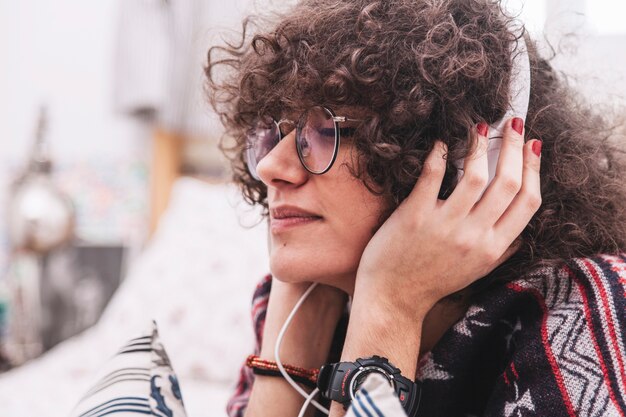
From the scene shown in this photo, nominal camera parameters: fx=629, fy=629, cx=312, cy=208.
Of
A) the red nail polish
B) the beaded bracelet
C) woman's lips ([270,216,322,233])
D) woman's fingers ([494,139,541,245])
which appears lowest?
the beaded bracelet

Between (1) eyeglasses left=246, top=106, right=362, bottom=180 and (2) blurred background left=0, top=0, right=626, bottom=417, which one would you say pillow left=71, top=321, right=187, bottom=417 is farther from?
(2) blurred background left=0, top=0, right=626, bottom=417

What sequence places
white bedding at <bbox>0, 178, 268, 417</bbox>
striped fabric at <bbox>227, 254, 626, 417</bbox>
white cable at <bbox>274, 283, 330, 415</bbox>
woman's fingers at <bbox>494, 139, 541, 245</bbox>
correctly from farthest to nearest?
white bedding at <bbox>0, 178, 268, 417</bbox> → white cable at <bbox>274, 283, 330, 415</bbox> → woman's fingers at <bbox>494, 139, 541, 245</bbox> → striped fabric at <bbox>227, 254, 626, 417</bbox>

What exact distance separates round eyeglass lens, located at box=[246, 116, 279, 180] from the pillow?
29cm

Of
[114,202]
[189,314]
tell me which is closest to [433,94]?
[189,314]

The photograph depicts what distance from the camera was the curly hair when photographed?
75 centimetres

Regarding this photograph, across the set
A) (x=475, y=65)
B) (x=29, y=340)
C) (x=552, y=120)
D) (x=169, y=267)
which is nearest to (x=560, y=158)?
(x=552, y=120)

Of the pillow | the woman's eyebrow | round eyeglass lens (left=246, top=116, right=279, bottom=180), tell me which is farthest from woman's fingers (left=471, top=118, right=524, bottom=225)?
the pillow

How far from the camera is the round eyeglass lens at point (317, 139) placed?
79cm

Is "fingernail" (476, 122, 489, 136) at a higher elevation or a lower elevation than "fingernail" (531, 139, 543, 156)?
higher

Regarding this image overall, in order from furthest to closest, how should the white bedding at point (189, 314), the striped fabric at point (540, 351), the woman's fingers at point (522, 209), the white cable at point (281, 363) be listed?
the white bedding at point (189, 314) → the white cable at point (281, 363) → the woman's fingers at point (522, 209) → the striped fabric at point (540, 351)

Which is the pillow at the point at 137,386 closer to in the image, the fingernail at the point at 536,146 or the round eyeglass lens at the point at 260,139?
the round eyeglass lens at the point at 260,139

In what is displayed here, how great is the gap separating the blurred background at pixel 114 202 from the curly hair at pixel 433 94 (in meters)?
0.59

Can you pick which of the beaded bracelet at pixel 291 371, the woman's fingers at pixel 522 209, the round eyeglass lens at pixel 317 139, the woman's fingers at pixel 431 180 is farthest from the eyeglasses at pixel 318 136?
the beaded bracelet at pixel 291 371

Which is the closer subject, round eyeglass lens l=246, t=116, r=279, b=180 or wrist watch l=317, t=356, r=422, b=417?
wrist watch l=317, t=356, r=422, b=417
